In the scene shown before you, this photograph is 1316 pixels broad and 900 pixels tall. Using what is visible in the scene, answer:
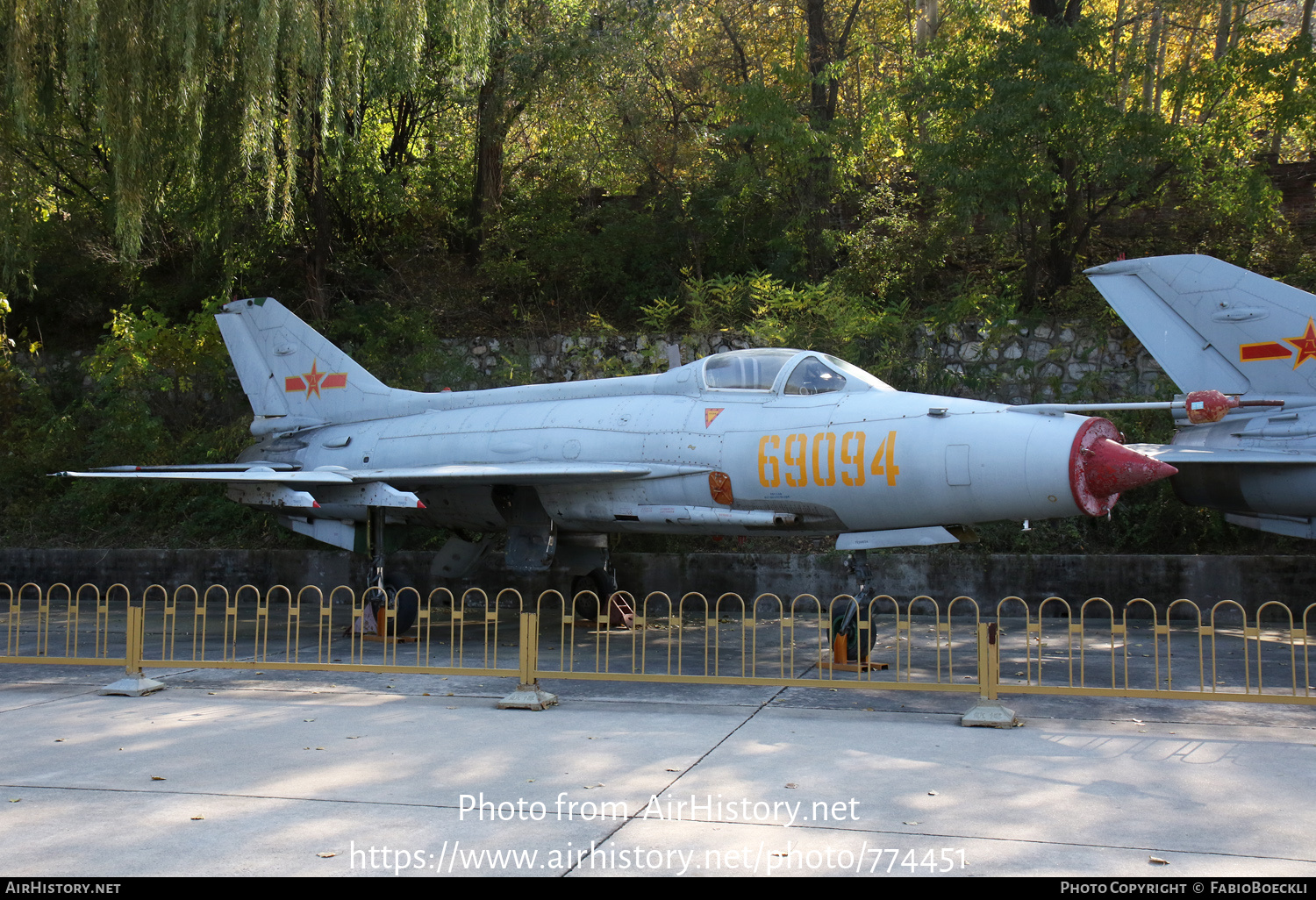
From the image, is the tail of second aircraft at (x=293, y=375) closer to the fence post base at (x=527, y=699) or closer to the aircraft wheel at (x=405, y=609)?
the aircraft wheel at (x=405, y=609)

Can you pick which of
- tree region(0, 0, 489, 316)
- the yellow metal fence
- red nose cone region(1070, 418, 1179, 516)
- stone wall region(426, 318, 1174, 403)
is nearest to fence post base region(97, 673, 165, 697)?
the yellow metal fence

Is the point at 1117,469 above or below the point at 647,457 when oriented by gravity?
below

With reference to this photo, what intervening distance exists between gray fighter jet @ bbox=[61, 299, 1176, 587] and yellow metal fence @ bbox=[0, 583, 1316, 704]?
0.81 metres

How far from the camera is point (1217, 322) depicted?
1046 cm

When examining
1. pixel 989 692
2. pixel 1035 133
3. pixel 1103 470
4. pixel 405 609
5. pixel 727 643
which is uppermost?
pixel 1035 133

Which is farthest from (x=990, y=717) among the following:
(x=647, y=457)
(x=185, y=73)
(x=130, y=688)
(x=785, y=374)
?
(x=185, y=73)

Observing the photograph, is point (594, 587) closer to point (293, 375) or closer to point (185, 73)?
point (293, 375)

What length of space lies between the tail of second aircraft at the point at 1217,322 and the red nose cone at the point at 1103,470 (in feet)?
12.4

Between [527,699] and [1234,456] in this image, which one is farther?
[1234,456]

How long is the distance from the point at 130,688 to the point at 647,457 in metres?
4.64

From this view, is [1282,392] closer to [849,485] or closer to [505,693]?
[849,485]

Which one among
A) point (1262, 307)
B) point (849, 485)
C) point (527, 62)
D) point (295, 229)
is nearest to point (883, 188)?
point (527, 62)

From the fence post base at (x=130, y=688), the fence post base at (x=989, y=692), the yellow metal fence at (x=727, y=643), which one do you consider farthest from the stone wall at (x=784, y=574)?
the fence post base at (x=989, y=692)

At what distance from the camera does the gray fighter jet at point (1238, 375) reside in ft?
32.3
